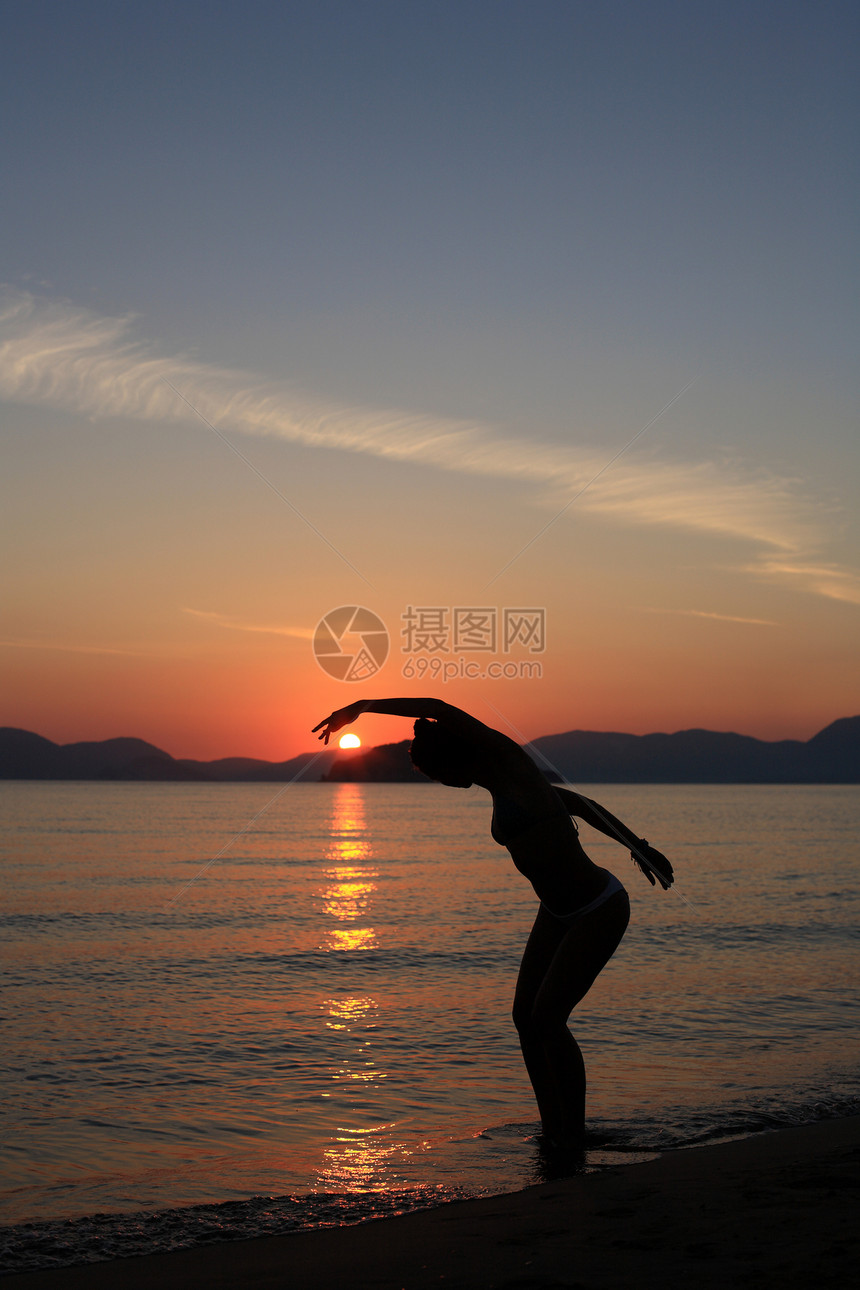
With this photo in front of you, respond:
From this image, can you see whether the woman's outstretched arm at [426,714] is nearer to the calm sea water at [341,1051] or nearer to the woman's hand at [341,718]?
the woman's hand at [341,718]

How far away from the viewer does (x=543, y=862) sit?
4594 millimetres

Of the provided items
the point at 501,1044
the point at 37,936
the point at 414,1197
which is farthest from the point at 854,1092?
the point at 37,936

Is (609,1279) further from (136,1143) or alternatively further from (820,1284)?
(136,1143)

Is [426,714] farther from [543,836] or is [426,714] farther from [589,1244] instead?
[589,1244]

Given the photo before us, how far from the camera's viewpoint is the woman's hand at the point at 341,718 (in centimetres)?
453

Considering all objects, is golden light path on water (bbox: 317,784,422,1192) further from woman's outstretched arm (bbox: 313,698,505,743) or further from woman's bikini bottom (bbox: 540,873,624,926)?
woman's outstretched arm (bbox: 313,698,505,743)

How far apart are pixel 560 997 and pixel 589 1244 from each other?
3.98ft

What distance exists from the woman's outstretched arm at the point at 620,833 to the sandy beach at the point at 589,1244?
136cm

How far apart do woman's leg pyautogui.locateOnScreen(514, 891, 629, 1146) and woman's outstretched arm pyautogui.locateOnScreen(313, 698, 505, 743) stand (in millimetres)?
1056

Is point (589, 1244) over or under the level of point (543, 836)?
under

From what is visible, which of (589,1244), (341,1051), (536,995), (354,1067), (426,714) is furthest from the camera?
(341,1051)

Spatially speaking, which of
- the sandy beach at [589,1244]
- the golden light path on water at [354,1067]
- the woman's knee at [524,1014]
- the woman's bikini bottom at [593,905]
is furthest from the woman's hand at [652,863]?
the golden light path on water at [354,1067]

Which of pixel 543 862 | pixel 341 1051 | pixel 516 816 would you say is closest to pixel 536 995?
pixel 543 862

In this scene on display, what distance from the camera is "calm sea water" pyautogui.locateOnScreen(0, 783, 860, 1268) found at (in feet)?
17.0
